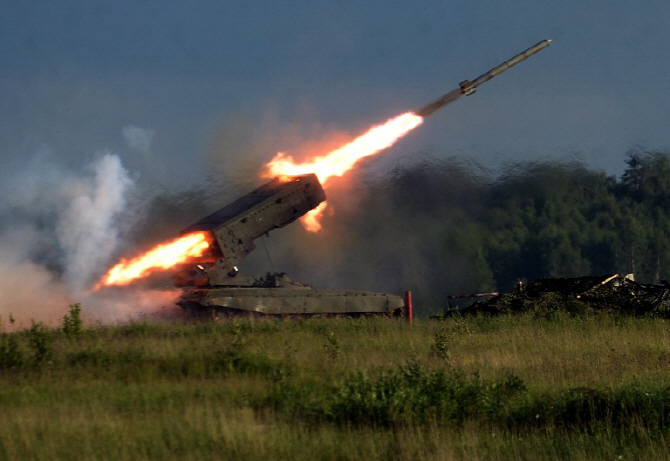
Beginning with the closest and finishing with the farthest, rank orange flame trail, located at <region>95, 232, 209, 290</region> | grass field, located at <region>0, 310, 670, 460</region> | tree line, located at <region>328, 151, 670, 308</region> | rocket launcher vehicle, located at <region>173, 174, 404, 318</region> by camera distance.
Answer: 1. grass field, located at <region>0, 310, 670, 460</region>
2. rocket launcher vehicle, located at <region>173, 174, 404, 318</region>
3. orange flame trail, located at <region>95, 232, 209, 290</region>
4. tree line, located at <region>328, 151, 670, 308</region>

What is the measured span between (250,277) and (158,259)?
2.34 m

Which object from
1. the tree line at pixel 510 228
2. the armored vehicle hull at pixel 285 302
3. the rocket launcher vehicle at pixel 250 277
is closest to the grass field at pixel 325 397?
the armored vehicle hull at pixel 285 302

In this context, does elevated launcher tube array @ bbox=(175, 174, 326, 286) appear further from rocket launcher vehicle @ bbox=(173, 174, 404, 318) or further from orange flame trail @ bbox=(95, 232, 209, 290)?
orange flame trail @ bbox=(95, 232, 209, 290)

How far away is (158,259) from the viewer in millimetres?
24859

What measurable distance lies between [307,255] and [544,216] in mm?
11284

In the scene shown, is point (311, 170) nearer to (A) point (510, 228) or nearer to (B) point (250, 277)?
(B) point (250, 277)

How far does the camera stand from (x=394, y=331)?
19719mm

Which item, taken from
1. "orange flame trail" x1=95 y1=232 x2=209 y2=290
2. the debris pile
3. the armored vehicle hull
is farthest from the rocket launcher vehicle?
the debris pile

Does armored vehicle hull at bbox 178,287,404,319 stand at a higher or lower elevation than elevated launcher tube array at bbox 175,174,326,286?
lower

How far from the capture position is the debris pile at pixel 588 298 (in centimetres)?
2419

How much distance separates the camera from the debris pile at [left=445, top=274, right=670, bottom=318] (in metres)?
24.2

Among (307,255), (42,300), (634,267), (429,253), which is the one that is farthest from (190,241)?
(634,267)

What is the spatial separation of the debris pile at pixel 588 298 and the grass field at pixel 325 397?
573cm

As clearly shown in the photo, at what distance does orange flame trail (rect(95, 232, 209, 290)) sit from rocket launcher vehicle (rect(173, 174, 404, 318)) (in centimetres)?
24
